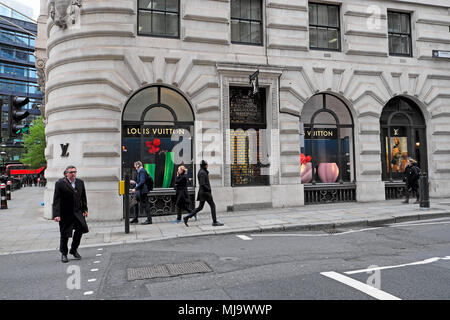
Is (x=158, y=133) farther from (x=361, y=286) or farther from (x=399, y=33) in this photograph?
(x=399, y=33)

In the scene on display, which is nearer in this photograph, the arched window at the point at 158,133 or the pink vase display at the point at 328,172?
the arched window at the point at 158,133

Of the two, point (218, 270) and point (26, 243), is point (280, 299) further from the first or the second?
point (26, 243)

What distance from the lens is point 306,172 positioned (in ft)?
47.1

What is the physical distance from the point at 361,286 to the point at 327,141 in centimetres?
1095

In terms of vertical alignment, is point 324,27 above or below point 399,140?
above

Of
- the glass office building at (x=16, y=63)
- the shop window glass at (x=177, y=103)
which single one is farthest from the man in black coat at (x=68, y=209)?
the glass office building at (x=16, y=63)

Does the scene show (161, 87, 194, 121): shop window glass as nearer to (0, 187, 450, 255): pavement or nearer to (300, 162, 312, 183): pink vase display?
(0, 187, 450, 255): pavement

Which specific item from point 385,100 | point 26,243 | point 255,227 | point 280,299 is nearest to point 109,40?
point 26,243

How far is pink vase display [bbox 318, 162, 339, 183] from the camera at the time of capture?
48.1ft

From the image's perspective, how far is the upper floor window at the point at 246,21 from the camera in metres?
13.8

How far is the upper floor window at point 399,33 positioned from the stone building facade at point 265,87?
0.06 metres

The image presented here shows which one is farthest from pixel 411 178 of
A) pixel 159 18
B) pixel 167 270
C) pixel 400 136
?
pixel 159 18

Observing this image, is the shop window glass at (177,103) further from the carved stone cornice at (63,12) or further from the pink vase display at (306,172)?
the pink vase display at (306,172)

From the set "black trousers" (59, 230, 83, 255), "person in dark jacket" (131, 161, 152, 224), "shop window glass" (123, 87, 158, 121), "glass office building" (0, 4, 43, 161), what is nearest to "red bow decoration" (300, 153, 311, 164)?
"shop window glass" (123, 87, 158, 121)
